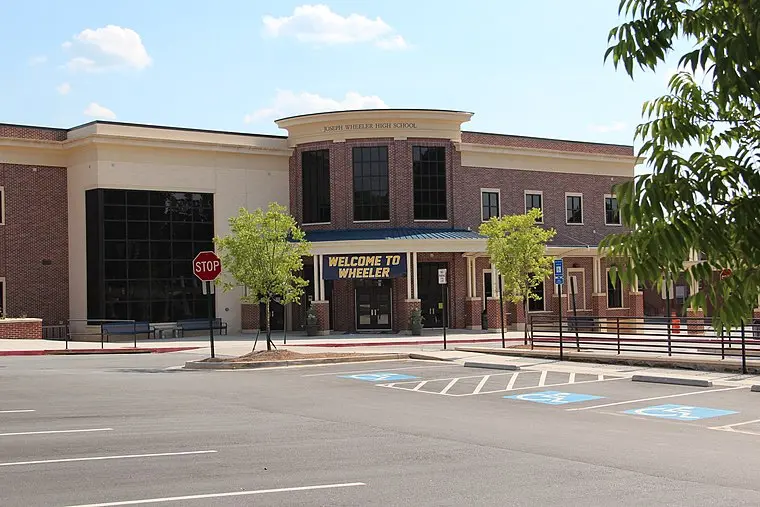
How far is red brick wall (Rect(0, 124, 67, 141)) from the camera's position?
1654 inches

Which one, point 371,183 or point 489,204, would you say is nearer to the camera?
point 371,183

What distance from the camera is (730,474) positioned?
1098 centimetres

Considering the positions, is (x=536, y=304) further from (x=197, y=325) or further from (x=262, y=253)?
(x=262, y=253)

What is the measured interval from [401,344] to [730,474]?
27.8m

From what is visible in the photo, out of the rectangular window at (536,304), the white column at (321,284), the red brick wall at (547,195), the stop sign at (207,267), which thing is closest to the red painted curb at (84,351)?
the stop sign at (207,267)

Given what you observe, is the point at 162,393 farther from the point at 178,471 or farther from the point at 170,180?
the point at 170,180

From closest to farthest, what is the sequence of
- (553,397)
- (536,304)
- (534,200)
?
(553,397) → (536,304) → (534,200)

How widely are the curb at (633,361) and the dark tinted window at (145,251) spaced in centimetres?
1704

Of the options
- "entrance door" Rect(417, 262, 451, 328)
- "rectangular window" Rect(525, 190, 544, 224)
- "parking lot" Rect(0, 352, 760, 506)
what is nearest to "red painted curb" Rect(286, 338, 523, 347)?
"entrance door" Rect(417, 262, 451, 328)

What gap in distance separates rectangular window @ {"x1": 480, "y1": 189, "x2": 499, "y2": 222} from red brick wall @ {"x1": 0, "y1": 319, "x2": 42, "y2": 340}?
22.8 meters

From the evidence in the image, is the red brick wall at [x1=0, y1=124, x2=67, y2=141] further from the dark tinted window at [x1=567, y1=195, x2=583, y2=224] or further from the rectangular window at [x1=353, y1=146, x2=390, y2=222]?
the dark tinted window at [x1=567, y1=195, x2=583, y2=224]

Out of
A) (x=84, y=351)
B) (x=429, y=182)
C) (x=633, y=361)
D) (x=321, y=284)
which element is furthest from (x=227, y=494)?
(x=429, y=182)

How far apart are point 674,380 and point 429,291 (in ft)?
82.2

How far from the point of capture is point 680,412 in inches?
677
